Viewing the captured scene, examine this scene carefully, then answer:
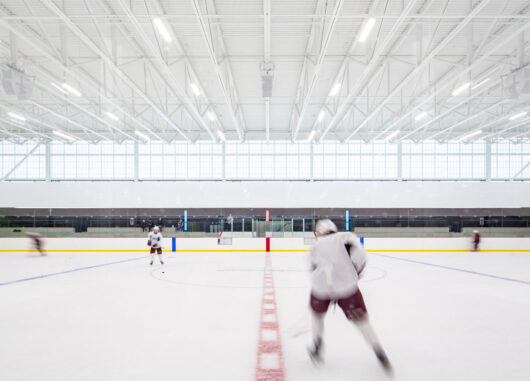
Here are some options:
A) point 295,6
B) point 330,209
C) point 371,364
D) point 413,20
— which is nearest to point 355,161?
point 330,209

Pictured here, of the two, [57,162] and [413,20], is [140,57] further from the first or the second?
[57,162]

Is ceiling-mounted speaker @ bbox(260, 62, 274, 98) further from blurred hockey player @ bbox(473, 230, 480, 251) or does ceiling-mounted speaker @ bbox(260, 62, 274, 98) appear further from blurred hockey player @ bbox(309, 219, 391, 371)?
blurred hockey player @ bbox(473, 230, 480, 251)

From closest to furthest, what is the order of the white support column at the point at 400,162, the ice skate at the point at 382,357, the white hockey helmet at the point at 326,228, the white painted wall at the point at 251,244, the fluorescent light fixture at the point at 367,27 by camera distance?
the ice skate at the point at 382,357 < the white hockey helmet at the point at 326,228 < the fluorescent light fixture at the point at 367,27 < the white painted wall at the point at 251,244 < the white support column at the point at 400,162

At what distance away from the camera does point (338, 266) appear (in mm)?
3443

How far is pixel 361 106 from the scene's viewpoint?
25.2 meters

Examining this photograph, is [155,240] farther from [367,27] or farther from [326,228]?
[326,228]

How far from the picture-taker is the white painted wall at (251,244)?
63.7 ft

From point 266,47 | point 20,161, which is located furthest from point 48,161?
point 266,47

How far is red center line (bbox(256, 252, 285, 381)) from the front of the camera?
349 centimetres

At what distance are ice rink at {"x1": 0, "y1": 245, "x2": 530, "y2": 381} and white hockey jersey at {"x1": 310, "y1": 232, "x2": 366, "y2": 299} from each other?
816 millimetres

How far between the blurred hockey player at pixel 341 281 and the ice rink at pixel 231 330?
0.46 meters

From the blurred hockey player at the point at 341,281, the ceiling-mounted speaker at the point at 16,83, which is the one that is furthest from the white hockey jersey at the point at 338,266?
the ceiling-mounted speaker at the point at 16,83

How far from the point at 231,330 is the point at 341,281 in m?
2.23

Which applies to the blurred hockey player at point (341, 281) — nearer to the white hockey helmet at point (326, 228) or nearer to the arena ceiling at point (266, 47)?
the white hockey helmet at point (326, 228)
